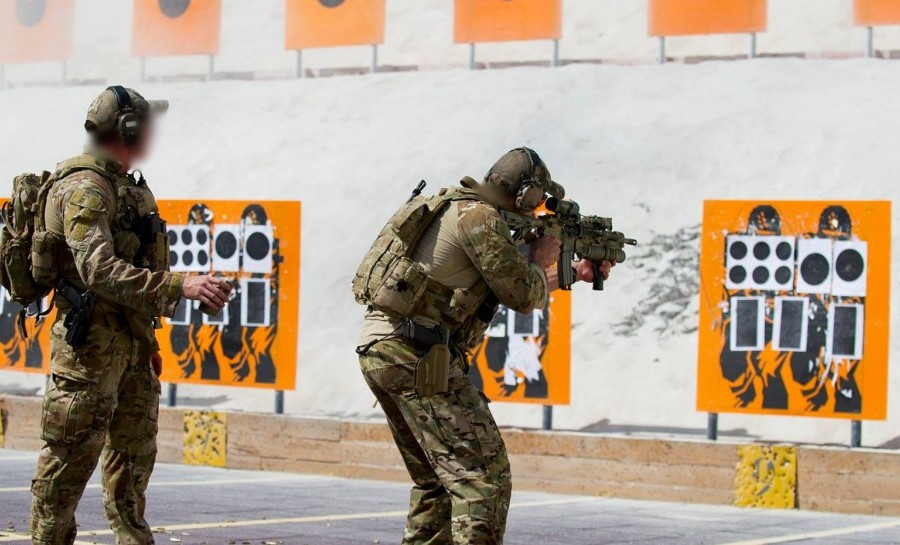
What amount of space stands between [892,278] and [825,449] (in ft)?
13.2

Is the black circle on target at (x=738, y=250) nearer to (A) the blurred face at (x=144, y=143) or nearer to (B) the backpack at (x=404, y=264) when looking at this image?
(B) the backpack at (x=404, y=264)

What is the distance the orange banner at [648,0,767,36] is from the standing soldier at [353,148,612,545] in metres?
13.8

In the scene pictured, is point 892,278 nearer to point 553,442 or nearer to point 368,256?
point 553,442

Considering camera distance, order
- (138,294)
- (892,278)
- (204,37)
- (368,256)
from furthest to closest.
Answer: (204,37) → (892,278) → (368,256) → (138,294)

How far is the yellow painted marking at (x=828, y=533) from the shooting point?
31.3 feet

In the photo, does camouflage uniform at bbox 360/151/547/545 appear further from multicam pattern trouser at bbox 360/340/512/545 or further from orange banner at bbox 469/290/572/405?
orange banner at bbox 469/290/572/405

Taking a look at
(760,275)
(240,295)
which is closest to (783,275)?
(760,275)

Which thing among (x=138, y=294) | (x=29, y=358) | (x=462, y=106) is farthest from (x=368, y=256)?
(x=462, y=106)

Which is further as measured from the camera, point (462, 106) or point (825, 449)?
point (462, 106)

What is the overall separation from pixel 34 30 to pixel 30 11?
1.09ft

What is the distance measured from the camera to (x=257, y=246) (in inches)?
557

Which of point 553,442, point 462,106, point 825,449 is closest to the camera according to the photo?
point 825,449

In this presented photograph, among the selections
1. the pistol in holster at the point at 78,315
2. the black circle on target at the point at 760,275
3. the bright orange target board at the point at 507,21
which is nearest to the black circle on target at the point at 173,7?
the bright orange target board at the point at 507,21

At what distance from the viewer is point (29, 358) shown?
1526 centimetres
